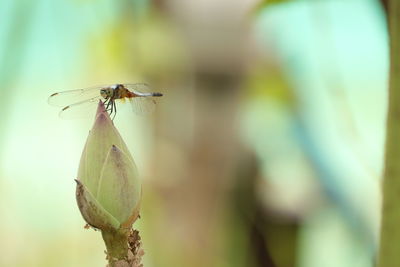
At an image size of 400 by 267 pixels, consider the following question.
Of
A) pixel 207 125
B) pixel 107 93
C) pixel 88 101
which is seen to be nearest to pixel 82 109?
pixel 88 101

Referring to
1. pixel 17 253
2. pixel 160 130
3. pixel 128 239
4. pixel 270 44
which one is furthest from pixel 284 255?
pixel 128 239

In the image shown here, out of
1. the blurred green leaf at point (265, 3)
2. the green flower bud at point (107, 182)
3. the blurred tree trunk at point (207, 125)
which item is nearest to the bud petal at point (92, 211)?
the green flower bud at point (107, 182)

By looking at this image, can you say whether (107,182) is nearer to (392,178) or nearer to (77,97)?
(392,178)

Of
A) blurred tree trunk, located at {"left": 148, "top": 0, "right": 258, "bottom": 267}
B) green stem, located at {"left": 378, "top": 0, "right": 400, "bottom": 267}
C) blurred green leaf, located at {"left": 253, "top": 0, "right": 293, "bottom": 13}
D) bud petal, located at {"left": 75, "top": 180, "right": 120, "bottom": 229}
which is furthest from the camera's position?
blurred tree trunk, located at {"left": 148, "top": 0, "right": 258, "bottom": 267}

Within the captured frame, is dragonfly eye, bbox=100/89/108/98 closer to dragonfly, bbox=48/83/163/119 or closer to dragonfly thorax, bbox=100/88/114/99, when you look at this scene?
dragonfly thorax, bbox=100/88/114/99

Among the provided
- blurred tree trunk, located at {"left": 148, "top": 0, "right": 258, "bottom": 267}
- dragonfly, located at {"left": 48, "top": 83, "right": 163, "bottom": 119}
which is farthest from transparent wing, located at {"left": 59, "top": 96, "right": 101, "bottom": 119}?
blurred tree trunk, located at {"left": 148, "top": 0, "right": 258, "bottom": 267}

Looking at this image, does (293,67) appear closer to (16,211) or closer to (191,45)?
(191,45)
